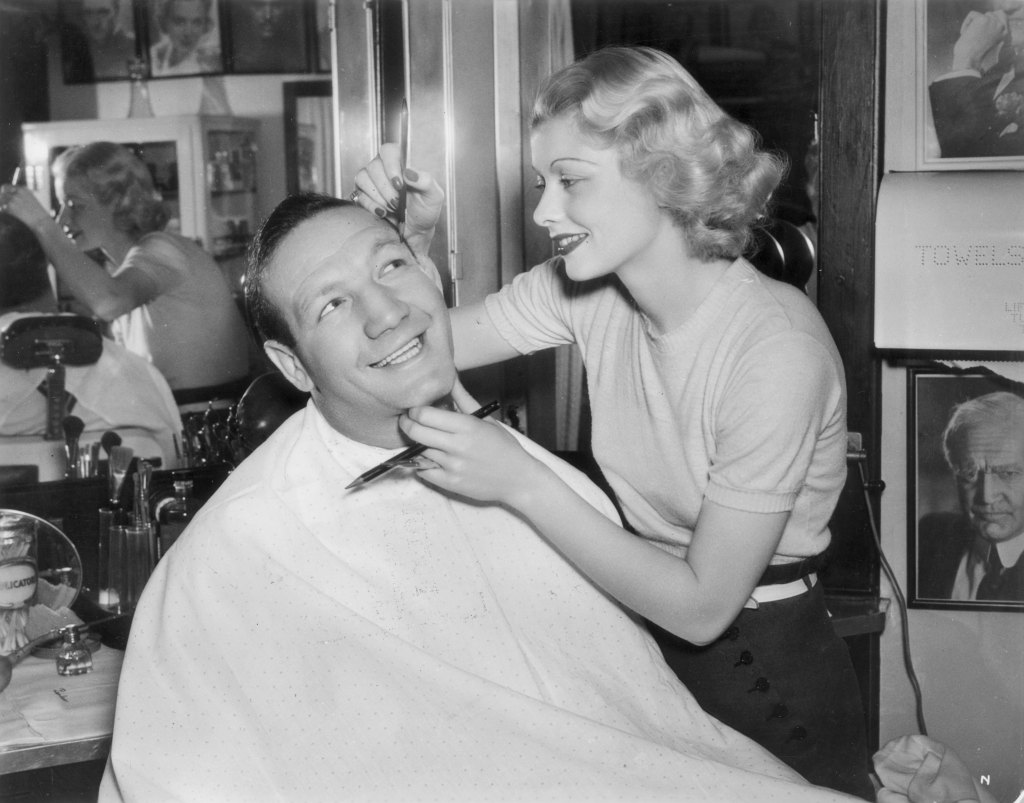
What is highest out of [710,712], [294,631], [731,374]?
[731,374]

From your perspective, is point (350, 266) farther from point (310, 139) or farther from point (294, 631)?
point (310, 139)

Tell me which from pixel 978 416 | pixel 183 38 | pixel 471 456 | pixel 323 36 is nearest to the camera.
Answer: pixel 471 456

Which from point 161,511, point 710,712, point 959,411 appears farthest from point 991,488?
point 161,511

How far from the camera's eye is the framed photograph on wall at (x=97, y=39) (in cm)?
195

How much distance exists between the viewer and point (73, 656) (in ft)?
5.78

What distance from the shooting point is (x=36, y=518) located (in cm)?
198

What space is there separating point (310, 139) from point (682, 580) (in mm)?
1322

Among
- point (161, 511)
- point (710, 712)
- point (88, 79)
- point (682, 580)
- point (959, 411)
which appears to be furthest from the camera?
point (959, 411)

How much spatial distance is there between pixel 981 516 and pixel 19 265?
2119 mm

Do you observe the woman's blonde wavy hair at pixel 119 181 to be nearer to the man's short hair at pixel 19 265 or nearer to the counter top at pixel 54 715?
the man's short hair at pixel 19 265

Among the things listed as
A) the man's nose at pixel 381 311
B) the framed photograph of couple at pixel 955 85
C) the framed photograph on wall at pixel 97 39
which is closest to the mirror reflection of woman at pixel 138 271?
the framed photograph on wall at pixel 97 39

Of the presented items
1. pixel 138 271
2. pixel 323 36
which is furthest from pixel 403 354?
pixel 323 36

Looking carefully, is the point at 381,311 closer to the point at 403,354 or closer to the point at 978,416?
the point at 403,354

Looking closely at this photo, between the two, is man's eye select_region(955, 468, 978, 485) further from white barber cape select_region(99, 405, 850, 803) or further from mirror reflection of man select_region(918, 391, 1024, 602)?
white barber cape select_region(99, 405, 850, 803)
